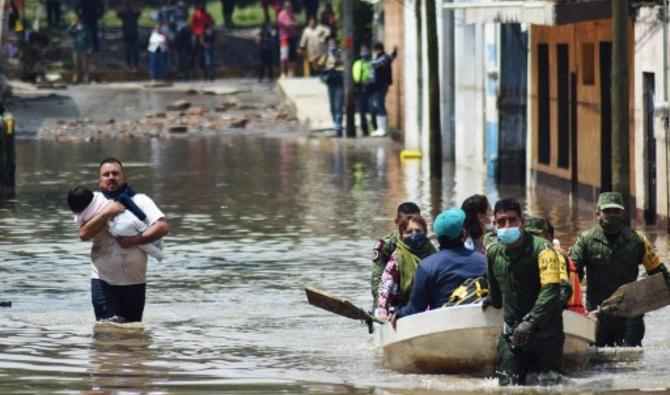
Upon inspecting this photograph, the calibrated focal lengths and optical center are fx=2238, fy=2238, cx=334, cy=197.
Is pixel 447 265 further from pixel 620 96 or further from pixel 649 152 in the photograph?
pixel 649 152

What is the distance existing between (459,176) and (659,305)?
2045 cm

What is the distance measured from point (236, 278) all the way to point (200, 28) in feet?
129

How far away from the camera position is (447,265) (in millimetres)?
14672

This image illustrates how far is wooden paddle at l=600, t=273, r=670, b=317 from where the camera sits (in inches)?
596

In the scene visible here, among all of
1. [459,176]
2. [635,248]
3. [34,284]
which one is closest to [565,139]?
[459,176]

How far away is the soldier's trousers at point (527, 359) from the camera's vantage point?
1394 cm

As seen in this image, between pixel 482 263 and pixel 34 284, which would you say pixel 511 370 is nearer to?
pixel 482 263

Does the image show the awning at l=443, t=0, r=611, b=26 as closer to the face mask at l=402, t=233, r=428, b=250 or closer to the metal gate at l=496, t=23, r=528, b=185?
the metal gate at l=496, t=23, r=528, b=185

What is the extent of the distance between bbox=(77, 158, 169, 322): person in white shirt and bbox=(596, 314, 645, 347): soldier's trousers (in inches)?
133

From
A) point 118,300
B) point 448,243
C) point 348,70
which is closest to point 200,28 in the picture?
point 348,70


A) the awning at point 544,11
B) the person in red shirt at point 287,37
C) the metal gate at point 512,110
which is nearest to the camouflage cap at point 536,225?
the awning at point 544,11

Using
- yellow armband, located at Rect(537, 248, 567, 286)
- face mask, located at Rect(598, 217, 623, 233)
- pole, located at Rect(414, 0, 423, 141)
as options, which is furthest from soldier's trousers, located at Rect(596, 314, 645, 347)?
pole, located at Rect(414, 0, 423, 141)

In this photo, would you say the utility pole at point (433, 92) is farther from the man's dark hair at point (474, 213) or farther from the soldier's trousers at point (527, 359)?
the soldier's trousers at point (527, 359)

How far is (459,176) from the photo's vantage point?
117 ft
